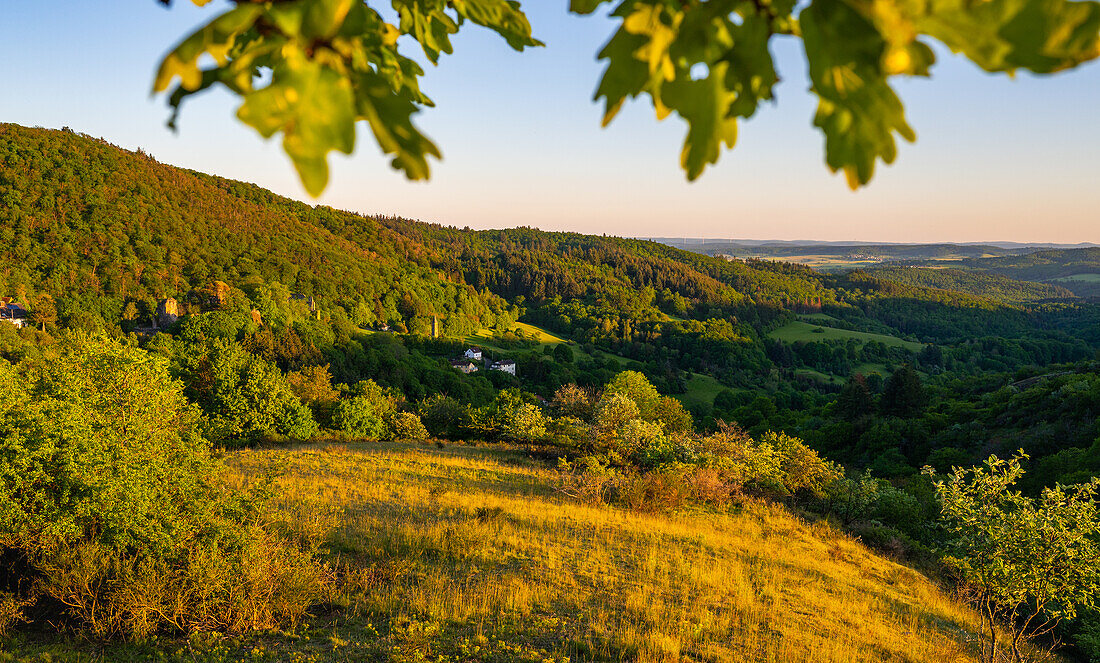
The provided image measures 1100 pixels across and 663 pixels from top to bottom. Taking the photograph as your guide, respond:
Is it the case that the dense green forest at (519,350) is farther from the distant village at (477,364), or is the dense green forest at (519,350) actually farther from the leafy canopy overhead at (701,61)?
the leafy canopy overhead at (701,61)

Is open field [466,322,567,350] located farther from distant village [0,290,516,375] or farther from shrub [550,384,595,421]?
shrub [550,384,595,421]

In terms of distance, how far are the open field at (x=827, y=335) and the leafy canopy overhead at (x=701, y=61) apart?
12687cm

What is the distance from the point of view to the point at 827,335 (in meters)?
119

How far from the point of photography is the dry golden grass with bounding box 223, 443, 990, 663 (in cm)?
699

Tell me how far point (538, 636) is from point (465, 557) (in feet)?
10.0

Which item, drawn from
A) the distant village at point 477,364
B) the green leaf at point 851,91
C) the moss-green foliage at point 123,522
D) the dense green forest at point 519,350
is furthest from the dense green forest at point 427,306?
the green leaf at point 851,91

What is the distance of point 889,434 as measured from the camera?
41.8 m

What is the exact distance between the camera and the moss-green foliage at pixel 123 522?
6434 millimetres

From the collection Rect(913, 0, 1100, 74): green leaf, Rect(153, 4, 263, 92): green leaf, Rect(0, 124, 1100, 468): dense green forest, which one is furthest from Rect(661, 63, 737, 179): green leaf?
Rect(0, 124, 1100, 468): dense green forest

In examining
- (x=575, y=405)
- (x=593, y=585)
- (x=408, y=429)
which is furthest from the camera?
(x=408, y=429)

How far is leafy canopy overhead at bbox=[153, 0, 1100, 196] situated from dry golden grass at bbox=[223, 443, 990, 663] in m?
6.73

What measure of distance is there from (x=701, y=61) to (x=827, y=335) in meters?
133

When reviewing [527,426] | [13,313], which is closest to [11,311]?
[13,313]

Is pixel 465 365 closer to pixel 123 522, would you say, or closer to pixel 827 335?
pixel 123 522
